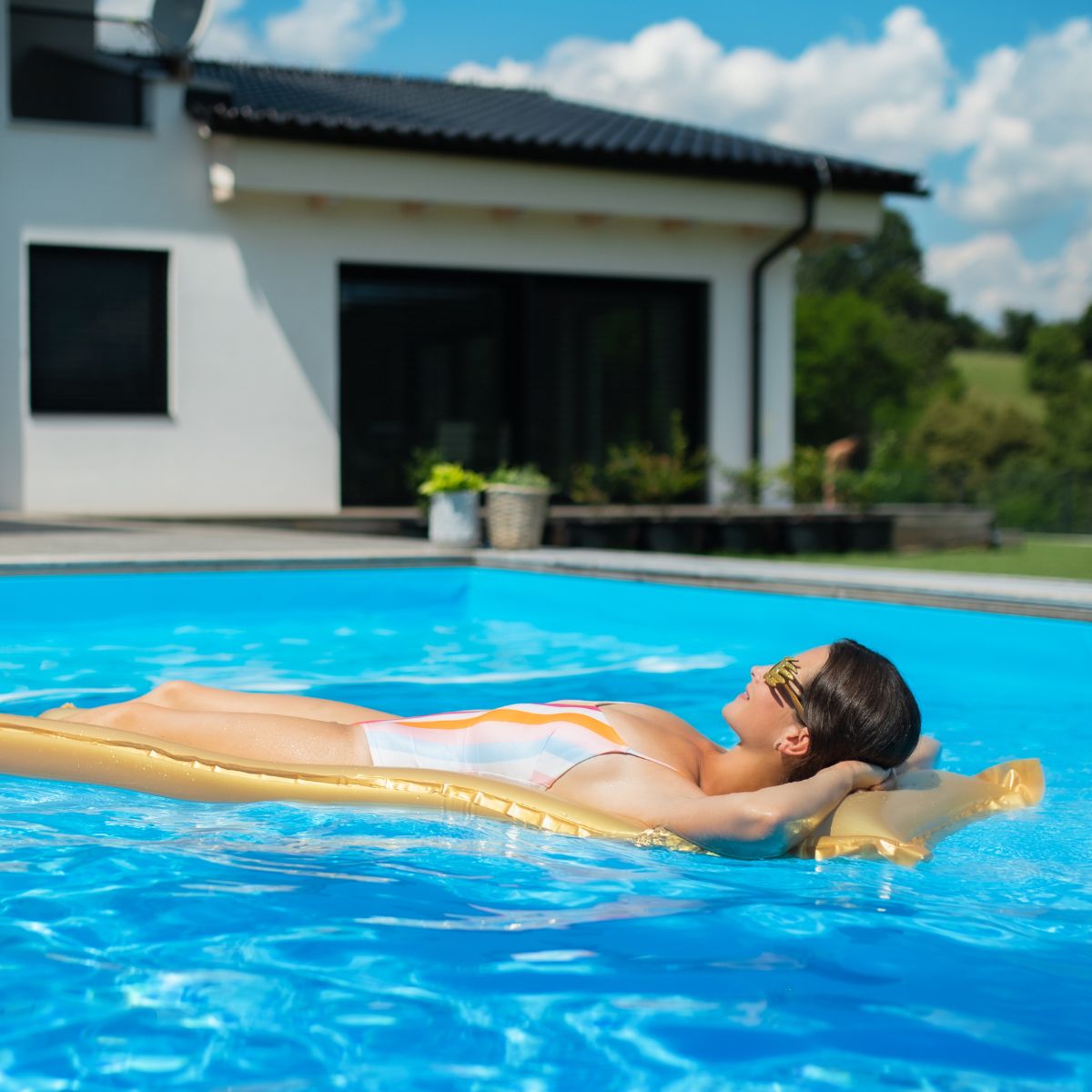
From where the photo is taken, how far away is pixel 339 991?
2350 mm

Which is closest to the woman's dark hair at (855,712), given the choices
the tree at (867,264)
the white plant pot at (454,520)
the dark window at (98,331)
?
the white plant pot at (454,520)

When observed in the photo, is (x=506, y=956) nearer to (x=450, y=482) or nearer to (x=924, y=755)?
(x=924, y=755)

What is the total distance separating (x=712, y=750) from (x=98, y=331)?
9.33 metres

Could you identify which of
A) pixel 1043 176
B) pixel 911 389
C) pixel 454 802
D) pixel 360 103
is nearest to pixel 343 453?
pixel 360 103

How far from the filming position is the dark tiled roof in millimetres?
11133

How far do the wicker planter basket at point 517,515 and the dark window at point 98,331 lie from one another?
3693 millimetres

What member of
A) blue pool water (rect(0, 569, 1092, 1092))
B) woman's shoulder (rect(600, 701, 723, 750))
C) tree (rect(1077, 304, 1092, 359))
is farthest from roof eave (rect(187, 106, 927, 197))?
tree (rect(1077, 304, 1092, 359))

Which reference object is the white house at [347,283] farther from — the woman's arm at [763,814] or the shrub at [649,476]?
the woman's arm at [763,814]

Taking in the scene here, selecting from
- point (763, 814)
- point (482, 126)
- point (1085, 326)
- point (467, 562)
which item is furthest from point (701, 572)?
point (1085, 326)

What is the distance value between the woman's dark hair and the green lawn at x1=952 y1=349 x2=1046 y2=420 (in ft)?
204

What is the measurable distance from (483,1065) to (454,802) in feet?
3.71

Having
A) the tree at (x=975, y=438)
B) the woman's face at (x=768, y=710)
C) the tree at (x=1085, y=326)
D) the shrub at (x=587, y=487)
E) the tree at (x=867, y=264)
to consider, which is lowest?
the woman's face at (x=768, y=710)

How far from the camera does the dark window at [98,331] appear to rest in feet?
36.6

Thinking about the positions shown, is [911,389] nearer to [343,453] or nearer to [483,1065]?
[343,453]
